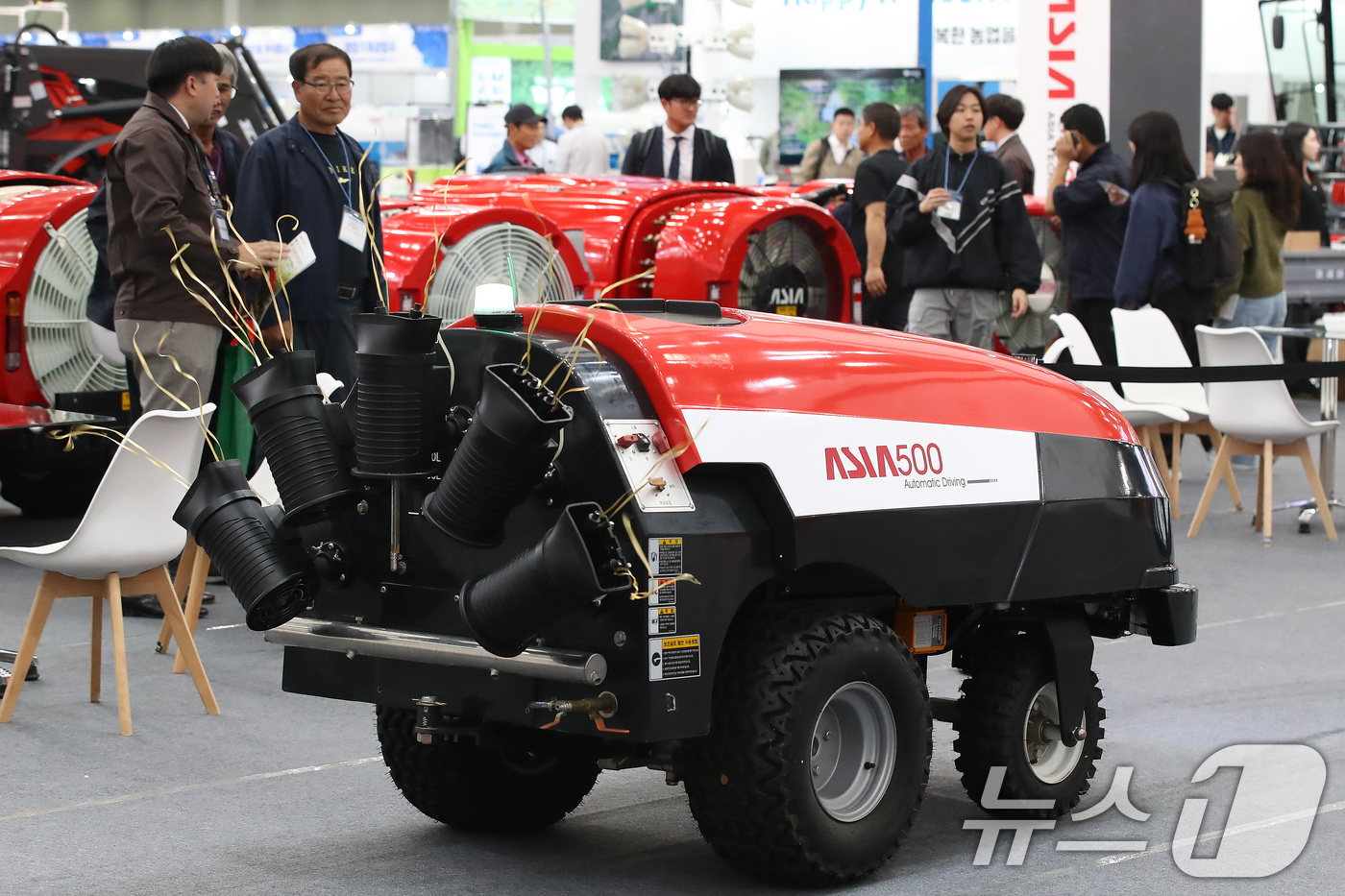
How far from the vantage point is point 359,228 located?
5363 mm

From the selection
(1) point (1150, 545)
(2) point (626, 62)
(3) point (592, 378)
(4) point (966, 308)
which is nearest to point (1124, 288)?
(4) point (966, 308)

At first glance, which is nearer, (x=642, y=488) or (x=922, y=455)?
(x=642, y=488)

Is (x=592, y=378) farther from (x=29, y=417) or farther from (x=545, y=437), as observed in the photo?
(x=29, y=417)

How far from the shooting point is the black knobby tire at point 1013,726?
11.2ft

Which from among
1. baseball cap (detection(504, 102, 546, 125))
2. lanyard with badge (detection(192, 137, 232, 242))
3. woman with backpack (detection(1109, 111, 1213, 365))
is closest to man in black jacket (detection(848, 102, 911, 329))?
woman with backpack (detection(1109, 111, 1213, 365))

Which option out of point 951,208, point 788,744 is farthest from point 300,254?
point 951,208

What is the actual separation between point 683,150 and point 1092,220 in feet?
7.23

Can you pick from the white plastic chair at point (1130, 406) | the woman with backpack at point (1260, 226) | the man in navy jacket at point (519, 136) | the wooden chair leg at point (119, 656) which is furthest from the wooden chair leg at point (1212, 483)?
the man in navy jacket at point (519, 136)

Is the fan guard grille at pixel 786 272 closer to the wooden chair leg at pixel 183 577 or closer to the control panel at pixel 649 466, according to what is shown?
the wooden chair leg at pixel 183 577

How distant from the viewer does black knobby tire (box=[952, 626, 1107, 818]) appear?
3.40 meters

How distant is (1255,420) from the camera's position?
285 inches

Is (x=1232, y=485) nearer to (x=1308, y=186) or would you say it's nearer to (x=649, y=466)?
(x=1308, y=186)

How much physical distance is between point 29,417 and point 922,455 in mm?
3568

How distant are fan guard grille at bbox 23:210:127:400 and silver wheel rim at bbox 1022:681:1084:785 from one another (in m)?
4.46
